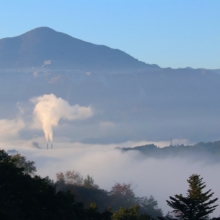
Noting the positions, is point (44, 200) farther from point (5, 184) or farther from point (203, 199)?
point (203, 199)

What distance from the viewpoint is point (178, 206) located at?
45.8 m

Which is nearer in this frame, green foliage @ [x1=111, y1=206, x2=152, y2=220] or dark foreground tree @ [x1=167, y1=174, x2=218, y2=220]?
dark foreground tree @ [x1=167, y1=174, x2=218, y2=220]

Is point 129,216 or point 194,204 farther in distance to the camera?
point 129,216

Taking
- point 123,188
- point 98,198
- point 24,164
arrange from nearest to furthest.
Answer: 1. point 24,164
2. point 98,198
3. point 123,188

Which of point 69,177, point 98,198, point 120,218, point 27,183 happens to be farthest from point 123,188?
point 27,183

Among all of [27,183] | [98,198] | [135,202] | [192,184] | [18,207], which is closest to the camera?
[18,207]

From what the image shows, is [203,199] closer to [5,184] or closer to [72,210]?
[72,210]

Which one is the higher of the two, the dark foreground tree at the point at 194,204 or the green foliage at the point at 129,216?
the dark foreground tree at the point at 194,204

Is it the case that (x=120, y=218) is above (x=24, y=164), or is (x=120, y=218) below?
below

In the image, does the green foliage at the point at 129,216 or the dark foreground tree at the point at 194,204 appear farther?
the green foliage at the point at 129,216

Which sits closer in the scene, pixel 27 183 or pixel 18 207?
pixel 18 207

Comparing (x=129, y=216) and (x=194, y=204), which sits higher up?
(x=194, y=204)

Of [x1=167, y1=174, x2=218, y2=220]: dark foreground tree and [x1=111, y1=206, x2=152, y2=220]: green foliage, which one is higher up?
[x1=167, y1=174, x2=218, y2=220]: dark foreground tree

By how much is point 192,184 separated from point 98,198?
61.3 m
